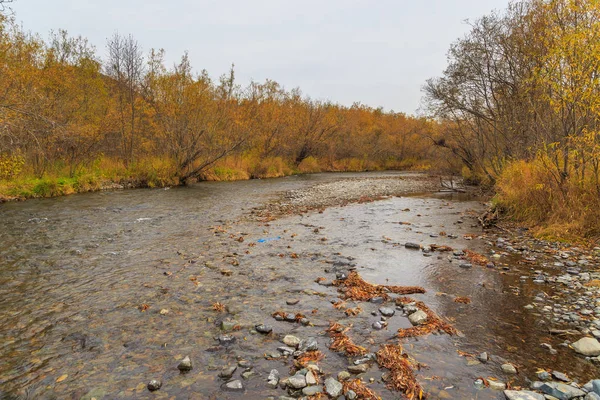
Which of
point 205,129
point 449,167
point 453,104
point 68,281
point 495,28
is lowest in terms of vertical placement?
point 68,281

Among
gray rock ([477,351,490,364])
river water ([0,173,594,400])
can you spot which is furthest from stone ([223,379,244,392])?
gray rock ([477,351,490,364])

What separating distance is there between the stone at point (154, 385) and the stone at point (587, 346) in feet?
18.3

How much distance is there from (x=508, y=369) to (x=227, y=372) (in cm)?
359

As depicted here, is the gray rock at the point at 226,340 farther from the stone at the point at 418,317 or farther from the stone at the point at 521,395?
the stone at the point at 521,395

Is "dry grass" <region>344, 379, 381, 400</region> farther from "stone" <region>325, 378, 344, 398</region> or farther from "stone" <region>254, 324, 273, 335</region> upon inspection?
"stone" <region>254, 324, 273, 335</region>

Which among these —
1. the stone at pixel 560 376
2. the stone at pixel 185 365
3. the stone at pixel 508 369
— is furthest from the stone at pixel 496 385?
the stone at pixel 185 365

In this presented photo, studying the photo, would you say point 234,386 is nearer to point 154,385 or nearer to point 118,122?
point 154,385

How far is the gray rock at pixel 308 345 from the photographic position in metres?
4.85

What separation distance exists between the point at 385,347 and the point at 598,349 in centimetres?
289

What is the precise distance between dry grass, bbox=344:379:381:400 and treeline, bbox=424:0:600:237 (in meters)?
9.57

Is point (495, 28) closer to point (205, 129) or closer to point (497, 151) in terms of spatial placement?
point (497, 151)

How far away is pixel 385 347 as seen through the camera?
4.82m

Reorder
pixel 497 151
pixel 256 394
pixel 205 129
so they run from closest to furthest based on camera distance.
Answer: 1. pixel 256 394
2. pixel 497 151
3. pixel 205 129

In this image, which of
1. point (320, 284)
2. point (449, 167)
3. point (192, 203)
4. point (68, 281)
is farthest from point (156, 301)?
Result: point (449, 167)
